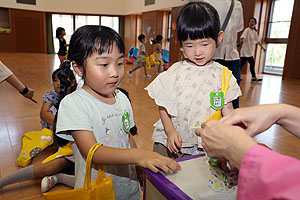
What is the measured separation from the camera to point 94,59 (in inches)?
37.9

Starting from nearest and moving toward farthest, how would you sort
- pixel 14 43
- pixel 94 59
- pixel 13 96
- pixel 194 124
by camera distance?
pixel 94 59, pixel 194 124, pixel 13 96, pixel 14 43

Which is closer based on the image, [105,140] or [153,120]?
[105,140]

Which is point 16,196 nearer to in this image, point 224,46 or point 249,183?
point 249,183

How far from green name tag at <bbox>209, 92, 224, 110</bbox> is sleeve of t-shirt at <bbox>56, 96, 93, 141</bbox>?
643 millimetres

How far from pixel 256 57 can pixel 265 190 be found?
32.3 feet

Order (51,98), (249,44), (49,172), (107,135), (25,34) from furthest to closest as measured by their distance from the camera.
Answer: (25,34)
(249,44)
(51,98)
(49,172)
(107,135)

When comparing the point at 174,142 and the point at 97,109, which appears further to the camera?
the point at 174,142

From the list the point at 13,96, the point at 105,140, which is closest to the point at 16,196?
the point at 105,140

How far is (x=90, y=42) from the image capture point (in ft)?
3.13

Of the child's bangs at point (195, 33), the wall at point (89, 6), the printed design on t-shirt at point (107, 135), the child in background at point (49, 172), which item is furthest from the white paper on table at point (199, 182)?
the wall at point (89, 6)

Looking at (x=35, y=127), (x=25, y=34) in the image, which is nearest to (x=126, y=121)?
(x=35, y=127)

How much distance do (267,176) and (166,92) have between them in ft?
2.95

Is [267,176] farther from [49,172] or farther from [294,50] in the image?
[294,50]

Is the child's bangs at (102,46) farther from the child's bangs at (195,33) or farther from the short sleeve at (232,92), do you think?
the short sleeve at (232,92)
